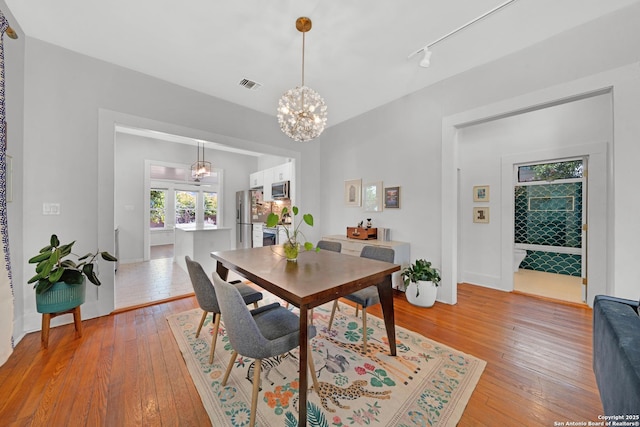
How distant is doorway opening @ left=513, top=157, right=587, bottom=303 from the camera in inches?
139

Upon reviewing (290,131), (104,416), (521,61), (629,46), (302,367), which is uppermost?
(521,61)

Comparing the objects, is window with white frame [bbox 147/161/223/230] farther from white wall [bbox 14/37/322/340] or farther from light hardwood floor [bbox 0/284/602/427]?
light hardwood floor [bbox 0/284/602/427]

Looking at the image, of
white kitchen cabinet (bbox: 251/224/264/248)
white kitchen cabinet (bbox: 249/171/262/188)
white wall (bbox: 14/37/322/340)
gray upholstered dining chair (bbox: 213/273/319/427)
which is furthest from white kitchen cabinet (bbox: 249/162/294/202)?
gray upholstered dining chair (bbox: 213/273/319/427)

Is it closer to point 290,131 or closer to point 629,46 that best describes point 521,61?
point 629,46

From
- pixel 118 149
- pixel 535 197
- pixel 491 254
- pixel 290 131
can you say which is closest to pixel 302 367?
pixel 290 131

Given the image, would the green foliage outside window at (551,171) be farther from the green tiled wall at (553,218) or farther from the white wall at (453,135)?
the white wall at (453,135)

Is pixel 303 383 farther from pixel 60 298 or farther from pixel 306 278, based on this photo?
pixel 60 298

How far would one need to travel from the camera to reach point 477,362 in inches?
72.7

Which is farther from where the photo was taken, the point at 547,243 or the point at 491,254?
the point at 547,243

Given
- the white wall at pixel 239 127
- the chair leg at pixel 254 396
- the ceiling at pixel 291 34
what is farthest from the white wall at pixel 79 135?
the chair leg at pixel 254 396

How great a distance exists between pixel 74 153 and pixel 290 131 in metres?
2.40

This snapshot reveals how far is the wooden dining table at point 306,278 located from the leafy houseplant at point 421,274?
3.95 feet

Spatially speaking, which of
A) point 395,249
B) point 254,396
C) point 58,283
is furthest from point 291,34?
point 58,283

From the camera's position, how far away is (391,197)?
370 cm
